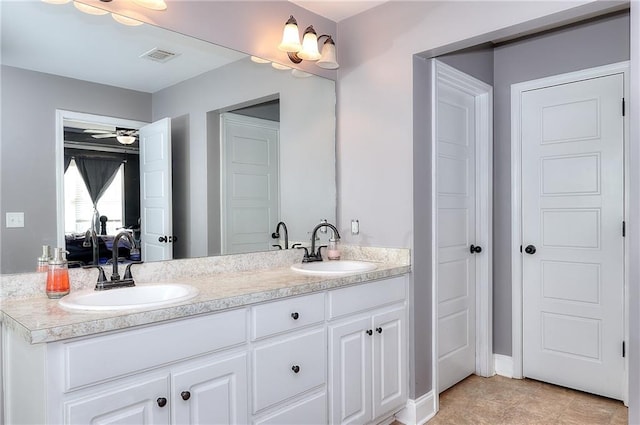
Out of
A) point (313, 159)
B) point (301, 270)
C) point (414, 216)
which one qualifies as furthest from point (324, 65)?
point (301, 270)

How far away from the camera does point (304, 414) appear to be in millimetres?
1880

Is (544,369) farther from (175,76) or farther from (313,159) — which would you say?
(175,76)

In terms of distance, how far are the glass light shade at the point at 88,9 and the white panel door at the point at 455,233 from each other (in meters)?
1.86

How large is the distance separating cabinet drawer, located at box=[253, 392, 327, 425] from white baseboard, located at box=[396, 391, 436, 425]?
26.8 inches

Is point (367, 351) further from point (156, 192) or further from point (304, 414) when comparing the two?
point (156, 192)

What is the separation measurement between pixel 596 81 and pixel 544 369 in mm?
1961

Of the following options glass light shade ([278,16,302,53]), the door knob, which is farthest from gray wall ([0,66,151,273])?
the door knob

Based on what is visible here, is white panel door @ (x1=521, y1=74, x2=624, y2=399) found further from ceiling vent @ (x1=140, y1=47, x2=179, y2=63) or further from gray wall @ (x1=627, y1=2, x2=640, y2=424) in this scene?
ceiling vent @ (x1=140, y1=47, x2=179, y2=63)

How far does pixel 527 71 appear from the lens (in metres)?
3.00

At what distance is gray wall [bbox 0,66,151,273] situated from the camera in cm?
159

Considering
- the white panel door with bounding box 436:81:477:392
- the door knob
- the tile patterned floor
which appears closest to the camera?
the tile patterned floor

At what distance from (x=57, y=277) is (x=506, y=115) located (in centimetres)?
296

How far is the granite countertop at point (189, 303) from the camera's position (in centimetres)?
122

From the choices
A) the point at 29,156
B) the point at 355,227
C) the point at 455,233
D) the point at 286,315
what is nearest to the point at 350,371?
the point at 286,315
